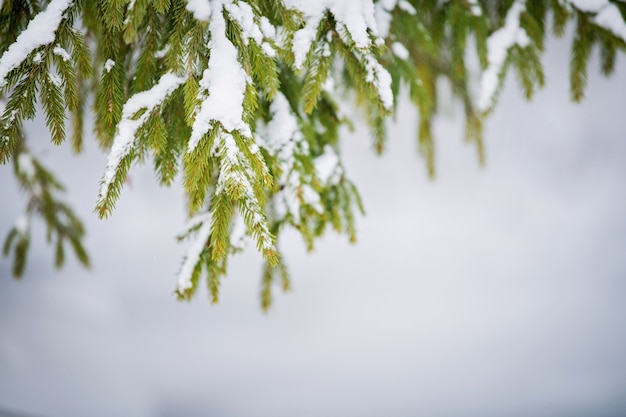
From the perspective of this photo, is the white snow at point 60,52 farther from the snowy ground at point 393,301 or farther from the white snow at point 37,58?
the snowy ground at point 393,301

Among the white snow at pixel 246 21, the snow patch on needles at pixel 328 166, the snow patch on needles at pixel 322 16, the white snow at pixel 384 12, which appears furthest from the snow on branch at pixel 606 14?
the white snow at pixel 246 21

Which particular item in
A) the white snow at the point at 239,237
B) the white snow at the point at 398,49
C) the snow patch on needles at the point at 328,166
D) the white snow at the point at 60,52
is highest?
the white snow at the point at 398,49

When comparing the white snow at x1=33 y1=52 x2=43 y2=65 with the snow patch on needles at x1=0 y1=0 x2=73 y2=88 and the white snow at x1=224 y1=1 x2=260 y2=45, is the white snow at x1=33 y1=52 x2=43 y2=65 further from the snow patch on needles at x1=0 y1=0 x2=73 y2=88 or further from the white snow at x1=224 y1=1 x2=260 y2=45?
the white snow at x1=224 y1=1 x2=260 y2=45

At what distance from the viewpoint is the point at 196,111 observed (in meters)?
1.01

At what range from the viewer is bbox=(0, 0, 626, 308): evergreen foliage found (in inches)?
39.7

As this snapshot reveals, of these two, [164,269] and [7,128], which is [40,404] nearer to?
[164,269]

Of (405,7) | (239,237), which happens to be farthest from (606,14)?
(239,237)

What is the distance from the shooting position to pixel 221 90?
1.01 m

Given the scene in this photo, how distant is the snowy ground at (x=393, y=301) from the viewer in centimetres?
319

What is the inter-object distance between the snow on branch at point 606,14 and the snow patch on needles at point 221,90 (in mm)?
1747

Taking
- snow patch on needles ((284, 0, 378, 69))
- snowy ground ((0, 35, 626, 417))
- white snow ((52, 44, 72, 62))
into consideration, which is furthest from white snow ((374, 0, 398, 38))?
snowy ground ((0, 35, 626, 417))

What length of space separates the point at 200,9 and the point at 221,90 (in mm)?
273

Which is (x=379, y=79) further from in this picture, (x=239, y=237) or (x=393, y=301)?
(x=393, y=301)

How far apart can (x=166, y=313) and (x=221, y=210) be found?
3386 millimetres
